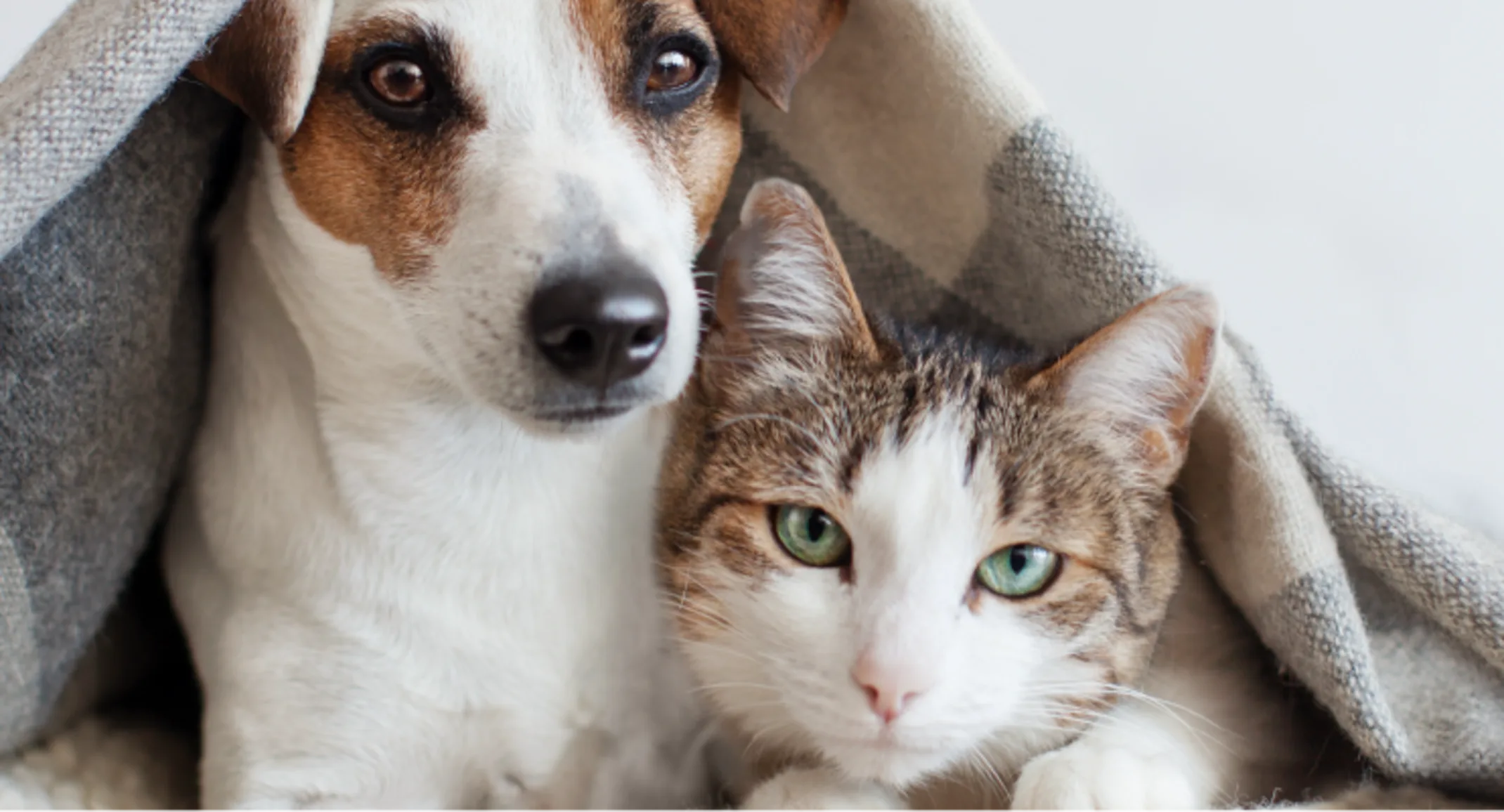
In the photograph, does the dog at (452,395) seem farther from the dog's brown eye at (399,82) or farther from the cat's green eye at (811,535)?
the cat's green eye at (811,535)

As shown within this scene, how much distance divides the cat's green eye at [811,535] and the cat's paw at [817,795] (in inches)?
6.5

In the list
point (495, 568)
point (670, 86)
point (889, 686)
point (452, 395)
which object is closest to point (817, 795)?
point (889, 686)

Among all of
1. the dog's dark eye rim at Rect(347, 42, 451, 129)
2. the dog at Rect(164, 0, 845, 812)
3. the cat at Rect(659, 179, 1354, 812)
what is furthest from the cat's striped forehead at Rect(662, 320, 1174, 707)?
the dog's dark eye rim at Rect(347, 42, 451, 129)

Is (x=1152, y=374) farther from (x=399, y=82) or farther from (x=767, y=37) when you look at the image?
(x=399, y=82)

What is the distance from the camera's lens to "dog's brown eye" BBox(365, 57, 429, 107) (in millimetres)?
1022

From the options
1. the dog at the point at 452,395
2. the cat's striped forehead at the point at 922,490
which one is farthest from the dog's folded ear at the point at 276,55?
the cat's striped forehead at the point at 922,490

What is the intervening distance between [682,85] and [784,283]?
181 millimetres

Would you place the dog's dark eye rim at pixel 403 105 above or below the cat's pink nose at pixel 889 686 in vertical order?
above

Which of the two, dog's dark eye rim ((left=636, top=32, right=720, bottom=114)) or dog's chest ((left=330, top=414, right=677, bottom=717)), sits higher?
dog's dark eye rim ((left=636, top=32, right=720, bottom=114))

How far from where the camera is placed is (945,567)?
100 centimetres

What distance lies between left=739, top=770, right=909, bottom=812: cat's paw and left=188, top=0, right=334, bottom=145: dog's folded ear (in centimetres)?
62

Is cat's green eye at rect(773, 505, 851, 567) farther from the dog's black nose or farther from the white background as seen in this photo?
the white background

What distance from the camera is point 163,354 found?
3.83 feet

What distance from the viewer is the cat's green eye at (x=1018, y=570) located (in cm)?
105
